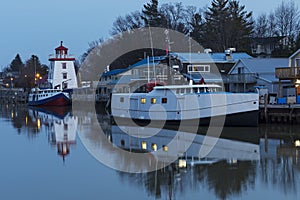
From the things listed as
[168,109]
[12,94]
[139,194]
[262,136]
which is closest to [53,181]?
[139,194]

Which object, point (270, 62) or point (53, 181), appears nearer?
point (53, 181)

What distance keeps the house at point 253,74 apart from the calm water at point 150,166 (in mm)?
13052

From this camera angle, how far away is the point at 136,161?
784 inches

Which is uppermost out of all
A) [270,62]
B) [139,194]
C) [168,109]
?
[270,62]

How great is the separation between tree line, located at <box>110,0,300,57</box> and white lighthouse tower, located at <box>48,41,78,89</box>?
11812mm

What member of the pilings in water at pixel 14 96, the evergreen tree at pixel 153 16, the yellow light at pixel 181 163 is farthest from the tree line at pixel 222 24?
the yellow light at pixel 181 163

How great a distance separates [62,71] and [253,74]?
111 ft

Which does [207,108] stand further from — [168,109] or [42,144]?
[42,144]

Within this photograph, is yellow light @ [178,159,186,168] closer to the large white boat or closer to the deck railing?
the large white boat

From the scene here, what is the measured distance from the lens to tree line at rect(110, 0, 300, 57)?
211 ft

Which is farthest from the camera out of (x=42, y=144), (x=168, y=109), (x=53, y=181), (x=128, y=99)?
(x=128, y=99)

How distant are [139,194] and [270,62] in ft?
112

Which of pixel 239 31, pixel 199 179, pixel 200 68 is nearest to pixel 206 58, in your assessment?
pixel 200 68

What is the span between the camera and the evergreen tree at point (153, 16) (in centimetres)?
7594
